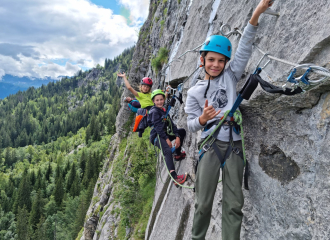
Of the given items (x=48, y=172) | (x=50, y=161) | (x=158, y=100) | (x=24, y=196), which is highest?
(x=50, y=161)

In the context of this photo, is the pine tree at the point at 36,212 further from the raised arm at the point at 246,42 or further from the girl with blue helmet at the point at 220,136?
the raised arm at the point at 246,42

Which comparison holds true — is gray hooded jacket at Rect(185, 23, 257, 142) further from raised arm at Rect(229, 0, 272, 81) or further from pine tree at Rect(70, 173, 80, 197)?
pine tree at Rect(70, 173, 80, 197)

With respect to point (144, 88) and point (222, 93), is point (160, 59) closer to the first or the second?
point (144, 88)

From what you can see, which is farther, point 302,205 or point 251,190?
point 251,190

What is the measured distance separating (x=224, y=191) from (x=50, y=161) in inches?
4084

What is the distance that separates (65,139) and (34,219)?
249 feet

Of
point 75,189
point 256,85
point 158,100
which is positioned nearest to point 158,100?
point 158,100

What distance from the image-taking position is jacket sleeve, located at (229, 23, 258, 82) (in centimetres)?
294

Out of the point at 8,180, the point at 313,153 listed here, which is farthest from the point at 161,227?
the point at 8,180

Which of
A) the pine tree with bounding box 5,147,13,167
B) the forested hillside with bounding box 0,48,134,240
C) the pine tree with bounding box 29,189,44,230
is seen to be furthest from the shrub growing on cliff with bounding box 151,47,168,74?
the pine tree with bounding box 5,147,13,167

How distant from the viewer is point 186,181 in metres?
5.66

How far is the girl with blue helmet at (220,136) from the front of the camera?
2.96 meters

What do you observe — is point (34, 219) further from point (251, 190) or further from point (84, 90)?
point (84, 90)

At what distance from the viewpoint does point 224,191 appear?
3.08m
